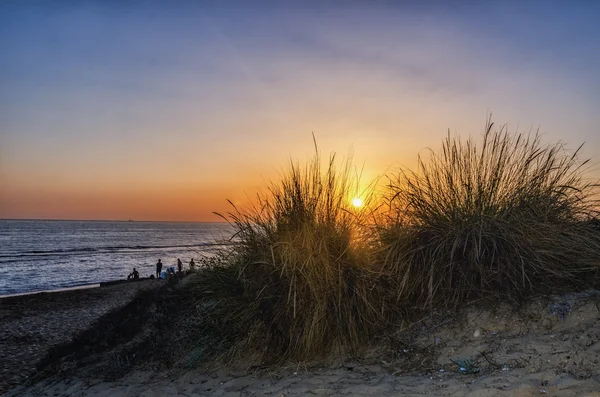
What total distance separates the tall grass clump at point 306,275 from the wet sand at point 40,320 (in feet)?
17.9

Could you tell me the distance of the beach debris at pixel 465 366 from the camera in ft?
12.4

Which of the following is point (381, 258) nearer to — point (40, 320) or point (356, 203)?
point (356, 203)

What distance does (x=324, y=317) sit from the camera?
15.3 ft

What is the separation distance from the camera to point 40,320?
14.8 meters

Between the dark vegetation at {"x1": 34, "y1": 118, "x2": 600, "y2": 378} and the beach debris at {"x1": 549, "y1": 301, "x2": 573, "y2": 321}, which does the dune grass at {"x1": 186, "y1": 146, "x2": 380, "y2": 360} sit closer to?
the dark vegetation at {"x1": 34, "y1": 118, "x2": 600, "y2": 378}

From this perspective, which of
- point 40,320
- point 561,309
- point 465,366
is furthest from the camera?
point 40,320

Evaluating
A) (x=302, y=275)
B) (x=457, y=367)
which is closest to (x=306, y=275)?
(x=302, y=275)

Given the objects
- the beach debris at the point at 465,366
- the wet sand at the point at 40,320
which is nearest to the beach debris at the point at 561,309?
the beach debris at the point at 465,366

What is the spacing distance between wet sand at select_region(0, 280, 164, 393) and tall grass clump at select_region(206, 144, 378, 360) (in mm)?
5456

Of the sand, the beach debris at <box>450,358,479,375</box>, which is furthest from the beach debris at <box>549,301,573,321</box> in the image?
the beach debris at <box>450,358,479,375</box>

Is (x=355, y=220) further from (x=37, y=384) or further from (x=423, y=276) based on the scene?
(x=37, y=384)

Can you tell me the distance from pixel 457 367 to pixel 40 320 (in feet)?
50.9

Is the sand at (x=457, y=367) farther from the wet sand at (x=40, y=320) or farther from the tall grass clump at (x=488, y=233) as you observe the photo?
the wet sand at (x=40, y=320)

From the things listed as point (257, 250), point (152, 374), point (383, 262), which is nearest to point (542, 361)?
point (383, 262)
